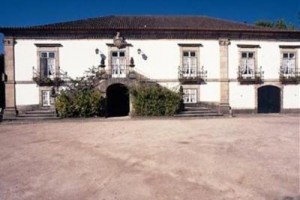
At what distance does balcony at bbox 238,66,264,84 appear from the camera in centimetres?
2061

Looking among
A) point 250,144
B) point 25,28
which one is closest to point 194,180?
point 250,144

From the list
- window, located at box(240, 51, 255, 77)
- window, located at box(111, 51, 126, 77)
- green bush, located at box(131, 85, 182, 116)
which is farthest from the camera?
window, located at box(240, 51, 255, 77)

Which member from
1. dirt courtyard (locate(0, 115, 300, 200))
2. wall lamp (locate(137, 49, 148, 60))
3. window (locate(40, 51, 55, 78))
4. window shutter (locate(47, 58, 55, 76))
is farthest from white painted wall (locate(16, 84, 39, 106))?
dirt courtyard (locate(0, 115, 300, 200))

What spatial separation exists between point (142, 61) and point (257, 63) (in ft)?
25.6

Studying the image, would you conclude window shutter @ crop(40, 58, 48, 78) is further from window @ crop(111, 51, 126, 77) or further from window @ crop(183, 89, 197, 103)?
window @ crop(183, 89, 197, 103)

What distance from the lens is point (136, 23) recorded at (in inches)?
854

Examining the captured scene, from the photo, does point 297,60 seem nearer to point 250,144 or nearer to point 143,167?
point 250,144

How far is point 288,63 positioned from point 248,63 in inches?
114

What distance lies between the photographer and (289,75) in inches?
835

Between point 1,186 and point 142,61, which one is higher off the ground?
point 142,61

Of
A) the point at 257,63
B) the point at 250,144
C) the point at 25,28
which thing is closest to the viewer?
the point at 250,144

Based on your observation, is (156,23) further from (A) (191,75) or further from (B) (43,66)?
(B) (43,66)

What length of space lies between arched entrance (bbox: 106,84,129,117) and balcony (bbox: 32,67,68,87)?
3078 mm

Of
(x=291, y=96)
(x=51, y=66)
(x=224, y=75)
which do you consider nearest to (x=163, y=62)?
(x=224, y=75)
